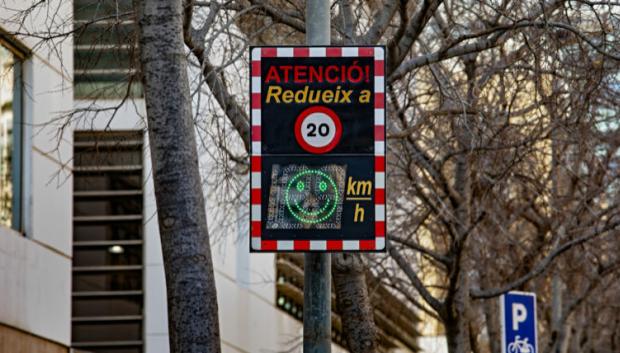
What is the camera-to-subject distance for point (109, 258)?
1033 inches

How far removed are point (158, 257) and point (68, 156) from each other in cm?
582

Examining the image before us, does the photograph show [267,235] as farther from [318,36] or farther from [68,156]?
[68,156]

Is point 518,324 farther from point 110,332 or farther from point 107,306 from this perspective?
point 107,306

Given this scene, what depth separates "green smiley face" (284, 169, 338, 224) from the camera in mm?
10148

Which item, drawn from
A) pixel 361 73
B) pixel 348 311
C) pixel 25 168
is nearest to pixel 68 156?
pixel 25 168

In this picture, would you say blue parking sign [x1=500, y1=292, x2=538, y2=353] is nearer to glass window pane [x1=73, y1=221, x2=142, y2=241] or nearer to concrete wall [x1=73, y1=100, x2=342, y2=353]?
concrete wall [x1=73, y1=100, x2=342, y2=353]

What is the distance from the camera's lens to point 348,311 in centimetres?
1703

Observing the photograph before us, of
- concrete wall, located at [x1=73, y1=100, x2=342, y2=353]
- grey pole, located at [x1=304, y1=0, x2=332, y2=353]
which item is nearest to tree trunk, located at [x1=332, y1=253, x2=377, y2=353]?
concrete wall, located at [x1=73, y1=100, x2=342, y2=353]

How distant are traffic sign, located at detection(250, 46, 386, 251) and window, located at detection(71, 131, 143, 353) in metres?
15.2

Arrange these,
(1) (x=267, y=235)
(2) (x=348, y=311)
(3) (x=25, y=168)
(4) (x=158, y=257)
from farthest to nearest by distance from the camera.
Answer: (4) (x=158, y=257) → (3) (x=25, y=168) → (2) (x=348, y=311) → (1) (x=267, y=235)

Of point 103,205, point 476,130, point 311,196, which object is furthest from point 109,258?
point 311,196

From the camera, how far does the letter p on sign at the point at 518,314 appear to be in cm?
1819

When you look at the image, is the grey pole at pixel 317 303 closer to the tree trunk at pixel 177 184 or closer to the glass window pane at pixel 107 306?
the tree trunk at pixel 177 184

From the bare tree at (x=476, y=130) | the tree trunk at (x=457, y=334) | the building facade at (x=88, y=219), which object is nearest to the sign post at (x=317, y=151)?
the bare tree at (x=476, y=130)
